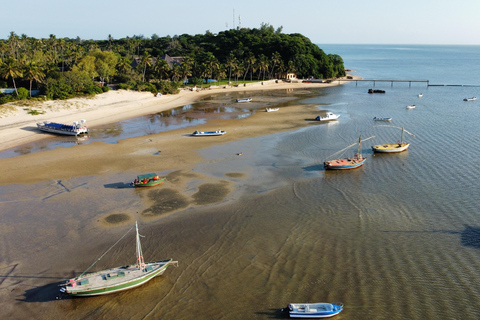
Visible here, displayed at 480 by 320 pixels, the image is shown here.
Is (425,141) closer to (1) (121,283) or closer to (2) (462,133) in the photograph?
(2) (462,133)

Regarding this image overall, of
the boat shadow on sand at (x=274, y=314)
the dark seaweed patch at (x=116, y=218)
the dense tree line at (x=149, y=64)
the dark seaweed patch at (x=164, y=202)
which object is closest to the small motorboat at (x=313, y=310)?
the boat shadow on sand at (x=274, y=314)

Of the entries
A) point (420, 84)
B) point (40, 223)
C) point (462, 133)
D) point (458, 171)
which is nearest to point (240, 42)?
point (420, 84)

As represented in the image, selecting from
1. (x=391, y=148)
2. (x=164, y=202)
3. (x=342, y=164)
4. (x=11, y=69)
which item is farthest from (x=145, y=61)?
(x=164, y=202)

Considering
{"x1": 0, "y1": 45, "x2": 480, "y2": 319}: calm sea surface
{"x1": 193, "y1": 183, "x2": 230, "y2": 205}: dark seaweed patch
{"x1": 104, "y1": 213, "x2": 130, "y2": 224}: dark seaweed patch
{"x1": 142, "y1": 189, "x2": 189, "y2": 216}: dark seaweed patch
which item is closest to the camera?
{"x1": 0, "y1": 45, "x2": 480, "y2": 319}: calm sea surface

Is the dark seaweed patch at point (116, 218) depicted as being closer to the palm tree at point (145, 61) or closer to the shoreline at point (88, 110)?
the shoreline at point (88, 110)

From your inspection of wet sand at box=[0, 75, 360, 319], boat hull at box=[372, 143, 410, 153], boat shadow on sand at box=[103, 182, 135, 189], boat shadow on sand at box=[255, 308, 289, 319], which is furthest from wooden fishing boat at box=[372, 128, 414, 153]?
boat shadow on sand at box=[255, 308, 289, 319]

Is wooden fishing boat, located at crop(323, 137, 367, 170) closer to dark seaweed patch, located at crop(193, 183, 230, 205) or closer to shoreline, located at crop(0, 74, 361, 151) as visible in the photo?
dark seaweed patch, located at crop(193, 183, 230, 205)

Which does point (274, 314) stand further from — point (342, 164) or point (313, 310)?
point (342, 164)
